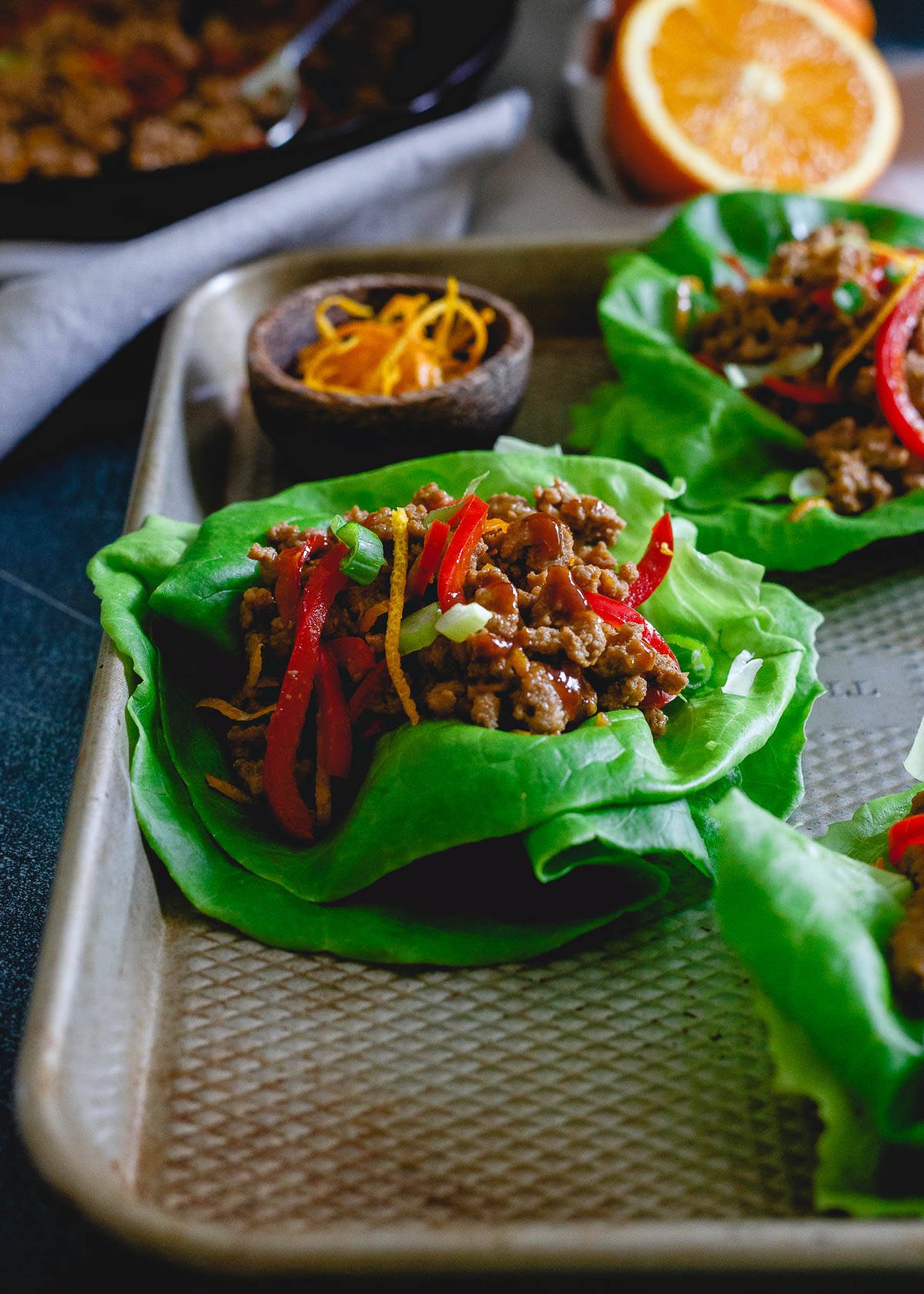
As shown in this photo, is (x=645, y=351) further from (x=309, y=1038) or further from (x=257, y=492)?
(x=309, y=1038)

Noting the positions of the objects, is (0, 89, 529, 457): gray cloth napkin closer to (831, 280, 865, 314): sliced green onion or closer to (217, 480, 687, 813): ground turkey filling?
(217, 480, 687, 813): ground turkey filling

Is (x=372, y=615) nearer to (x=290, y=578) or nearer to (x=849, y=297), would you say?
(x=290, y=578)

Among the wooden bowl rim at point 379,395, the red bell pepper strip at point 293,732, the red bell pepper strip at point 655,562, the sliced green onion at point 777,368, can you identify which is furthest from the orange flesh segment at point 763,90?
the red bell pepper strip at point 293,732

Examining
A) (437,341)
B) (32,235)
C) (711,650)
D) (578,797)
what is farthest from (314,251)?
(578,797)

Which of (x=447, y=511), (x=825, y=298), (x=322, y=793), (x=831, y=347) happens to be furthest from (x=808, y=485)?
(x=322, y=793)

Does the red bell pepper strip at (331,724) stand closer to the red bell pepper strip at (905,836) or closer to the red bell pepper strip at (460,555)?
the red bell pepper strip at (460,555)
